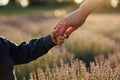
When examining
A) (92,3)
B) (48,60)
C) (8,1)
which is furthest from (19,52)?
(8,1)

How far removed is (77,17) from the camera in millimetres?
2846

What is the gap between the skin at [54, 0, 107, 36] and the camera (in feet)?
9.06

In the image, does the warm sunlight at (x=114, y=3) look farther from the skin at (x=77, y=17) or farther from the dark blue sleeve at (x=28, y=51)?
the skin at (x=77, y=17)

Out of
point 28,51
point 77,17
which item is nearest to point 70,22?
point 77,17

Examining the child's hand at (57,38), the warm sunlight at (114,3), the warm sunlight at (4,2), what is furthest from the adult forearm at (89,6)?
the warm sunlight at (4,2)

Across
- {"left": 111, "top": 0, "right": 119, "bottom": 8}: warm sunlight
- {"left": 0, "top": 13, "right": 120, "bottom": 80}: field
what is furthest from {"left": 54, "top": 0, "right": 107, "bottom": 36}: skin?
{"left": 111, "top": 0, "right": 119, "bottom": 8}: warm sunlight

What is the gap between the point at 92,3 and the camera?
9.06 feet

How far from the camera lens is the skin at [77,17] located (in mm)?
2762

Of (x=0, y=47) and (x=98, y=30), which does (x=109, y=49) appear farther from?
(x=0, y=47)

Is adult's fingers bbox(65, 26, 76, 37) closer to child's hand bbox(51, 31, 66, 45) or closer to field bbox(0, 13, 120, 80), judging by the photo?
child's hand bbox(51, 31, 66, 45)

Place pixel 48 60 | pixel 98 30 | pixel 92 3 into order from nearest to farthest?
pixel 92 3
pixel 48 60
pixel 98 30

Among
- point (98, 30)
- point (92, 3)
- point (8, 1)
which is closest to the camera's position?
point (92, 3)

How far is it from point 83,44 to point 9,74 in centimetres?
627

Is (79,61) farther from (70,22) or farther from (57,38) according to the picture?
(70,22)
